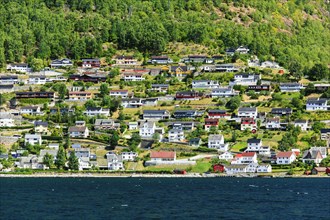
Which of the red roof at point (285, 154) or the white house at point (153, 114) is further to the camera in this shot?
the white house at point (153, 114)

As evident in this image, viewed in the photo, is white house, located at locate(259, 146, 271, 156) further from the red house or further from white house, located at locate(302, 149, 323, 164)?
the red house

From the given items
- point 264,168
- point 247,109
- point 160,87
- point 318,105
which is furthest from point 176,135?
point 318,105

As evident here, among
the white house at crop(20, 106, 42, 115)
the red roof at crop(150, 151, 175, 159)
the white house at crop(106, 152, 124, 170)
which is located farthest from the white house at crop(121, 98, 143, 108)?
the white house at crop(106, 152, 124, 170)

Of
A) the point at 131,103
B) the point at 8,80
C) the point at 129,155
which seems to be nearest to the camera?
the point at 129,155

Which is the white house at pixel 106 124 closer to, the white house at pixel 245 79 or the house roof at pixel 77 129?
the house roof at pixel 77 129

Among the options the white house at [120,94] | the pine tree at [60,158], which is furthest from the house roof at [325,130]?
the pine tree at [60,158]

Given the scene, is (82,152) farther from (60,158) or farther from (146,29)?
(146,29)
